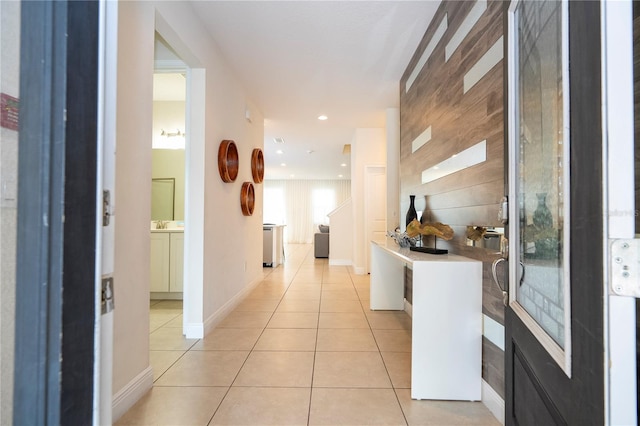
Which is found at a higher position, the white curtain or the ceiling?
the ceiling

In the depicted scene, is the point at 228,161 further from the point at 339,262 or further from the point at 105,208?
the point at 339,262

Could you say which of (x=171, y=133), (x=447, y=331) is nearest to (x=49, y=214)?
(x=447, y=331)

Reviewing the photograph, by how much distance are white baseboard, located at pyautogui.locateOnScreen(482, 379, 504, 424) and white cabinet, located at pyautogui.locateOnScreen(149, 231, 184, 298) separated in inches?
128

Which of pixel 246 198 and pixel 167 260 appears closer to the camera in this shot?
pixel 167 260

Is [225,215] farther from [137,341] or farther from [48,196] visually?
[48,196]

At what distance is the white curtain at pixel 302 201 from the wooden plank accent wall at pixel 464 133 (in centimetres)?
1025

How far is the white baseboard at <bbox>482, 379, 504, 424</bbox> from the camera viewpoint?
1599 mm

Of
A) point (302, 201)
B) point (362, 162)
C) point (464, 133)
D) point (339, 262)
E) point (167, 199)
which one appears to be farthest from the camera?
point (302, 201)

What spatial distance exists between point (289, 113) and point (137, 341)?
4046mm

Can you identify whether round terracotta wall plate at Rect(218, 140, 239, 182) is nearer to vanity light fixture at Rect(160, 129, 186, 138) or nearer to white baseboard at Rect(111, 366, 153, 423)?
vanity light fixture at Rect(160, 129, 186, 138)

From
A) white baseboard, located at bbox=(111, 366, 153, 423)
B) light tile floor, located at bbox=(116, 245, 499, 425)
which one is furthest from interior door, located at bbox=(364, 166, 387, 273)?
white baseboard, located at bbox=(111, 366, 153, 423)

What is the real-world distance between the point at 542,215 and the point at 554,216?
10 centimetres

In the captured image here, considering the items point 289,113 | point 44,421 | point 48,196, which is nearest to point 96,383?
point 44,421

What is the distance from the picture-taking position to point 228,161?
3279 mm
